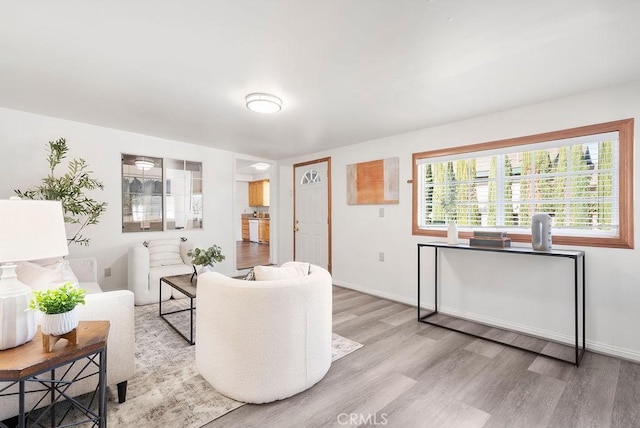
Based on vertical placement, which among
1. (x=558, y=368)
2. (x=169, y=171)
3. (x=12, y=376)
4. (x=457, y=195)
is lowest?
(x=558, y=368)

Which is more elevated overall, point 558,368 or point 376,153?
point 376,153

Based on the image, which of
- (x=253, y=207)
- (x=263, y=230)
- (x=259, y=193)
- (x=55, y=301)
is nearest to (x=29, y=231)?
(x=55, y=301)

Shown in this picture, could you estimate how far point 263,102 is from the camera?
2.73 metres

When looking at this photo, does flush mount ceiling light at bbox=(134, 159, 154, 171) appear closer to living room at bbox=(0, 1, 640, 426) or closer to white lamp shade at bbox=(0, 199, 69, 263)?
living room at bbox=(0, 1, 640, 426)

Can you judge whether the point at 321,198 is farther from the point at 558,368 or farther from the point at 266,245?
the point at 266,245

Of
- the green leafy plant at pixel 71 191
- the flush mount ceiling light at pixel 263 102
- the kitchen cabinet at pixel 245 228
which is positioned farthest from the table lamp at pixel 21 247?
the kitchen cabinet at pixel 245 228

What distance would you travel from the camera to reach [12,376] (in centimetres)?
114

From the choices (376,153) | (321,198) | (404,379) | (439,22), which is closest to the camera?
(439,22)

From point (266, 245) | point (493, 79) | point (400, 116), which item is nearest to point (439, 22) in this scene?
point (493, 79)

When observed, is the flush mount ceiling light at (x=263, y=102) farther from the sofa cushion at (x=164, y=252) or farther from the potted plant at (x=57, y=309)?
the sofa cushion at (x=164, y=252)

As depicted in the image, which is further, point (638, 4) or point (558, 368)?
point (558, 368)

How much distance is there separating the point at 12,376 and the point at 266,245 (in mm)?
8327

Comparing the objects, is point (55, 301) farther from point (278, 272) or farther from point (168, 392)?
point (278, 272)

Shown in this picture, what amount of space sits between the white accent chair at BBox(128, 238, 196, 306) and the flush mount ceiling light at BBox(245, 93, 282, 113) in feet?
7.83
